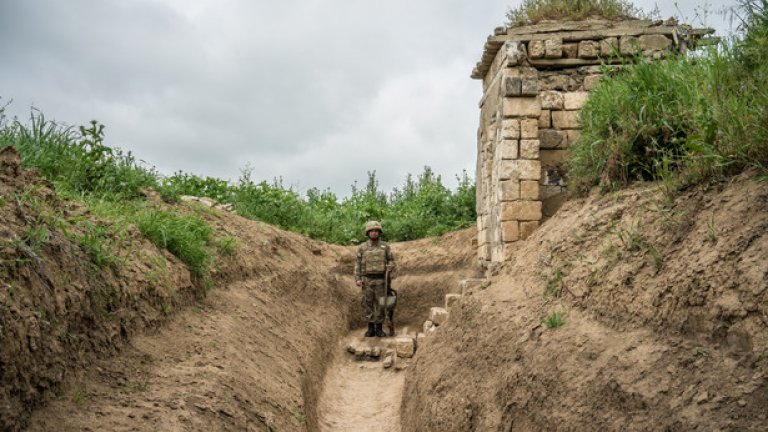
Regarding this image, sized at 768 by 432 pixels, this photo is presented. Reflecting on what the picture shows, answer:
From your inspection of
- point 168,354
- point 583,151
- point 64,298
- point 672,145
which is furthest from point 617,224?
point 64,298

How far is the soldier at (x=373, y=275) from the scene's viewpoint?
995 centimetres

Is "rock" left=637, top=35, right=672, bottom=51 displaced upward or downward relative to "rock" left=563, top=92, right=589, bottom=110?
upward

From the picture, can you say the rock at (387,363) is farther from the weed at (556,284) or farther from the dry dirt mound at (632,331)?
the weed at (556,284)

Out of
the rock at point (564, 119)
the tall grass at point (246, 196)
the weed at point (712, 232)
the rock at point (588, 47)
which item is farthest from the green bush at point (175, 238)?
the rock at point (588, 47)

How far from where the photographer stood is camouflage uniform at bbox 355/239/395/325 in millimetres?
9969

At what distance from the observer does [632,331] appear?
10.4 feet

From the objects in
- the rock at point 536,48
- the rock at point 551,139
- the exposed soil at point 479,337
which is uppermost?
the rock at point 536,48

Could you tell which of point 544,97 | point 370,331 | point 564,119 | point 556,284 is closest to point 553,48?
point 544,97

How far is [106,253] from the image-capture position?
431 centimetres

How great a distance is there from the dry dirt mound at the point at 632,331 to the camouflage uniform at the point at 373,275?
4617mm

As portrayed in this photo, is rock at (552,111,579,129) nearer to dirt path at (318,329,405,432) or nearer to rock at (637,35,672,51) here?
rock at (637,35,672,51)

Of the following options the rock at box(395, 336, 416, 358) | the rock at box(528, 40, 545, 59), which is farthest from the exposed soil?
the rock at box(528, 40, 545, 59)

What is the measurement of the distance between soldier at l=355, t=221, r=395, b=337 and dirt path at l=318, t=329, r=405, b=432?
3.03 ft

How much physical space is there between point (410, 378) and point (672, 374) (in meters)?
4.00
